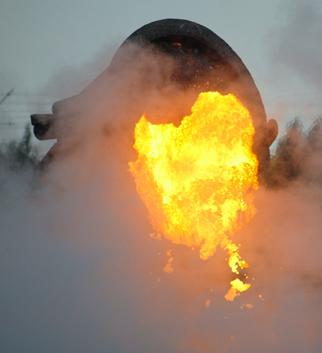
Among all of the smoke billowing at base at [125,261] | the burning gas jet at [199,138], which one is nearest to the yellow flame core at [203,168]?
the burning gas jet at [199,138]

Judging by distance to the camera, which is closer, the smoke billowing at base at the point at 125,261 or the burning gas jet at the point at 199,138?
the smoke billowing at base at the point at 125,261

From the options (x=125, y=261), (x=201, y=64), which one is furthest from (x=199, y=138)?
(x=125, y=261)

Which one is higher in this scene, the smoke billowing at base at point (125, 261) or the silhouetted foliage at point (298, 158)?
the silhouetted foliage at point (298, 158)

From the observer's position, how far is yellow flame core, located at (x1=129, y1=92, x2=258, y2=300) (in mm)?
7312

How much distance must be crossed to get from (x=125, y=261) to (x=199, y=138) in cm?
193

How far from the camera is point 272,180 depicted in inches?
321

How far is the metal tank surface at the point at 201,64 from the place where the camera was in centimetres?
710

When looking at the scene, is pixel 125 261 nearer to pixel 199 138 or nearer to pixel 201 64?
pixel 199 138

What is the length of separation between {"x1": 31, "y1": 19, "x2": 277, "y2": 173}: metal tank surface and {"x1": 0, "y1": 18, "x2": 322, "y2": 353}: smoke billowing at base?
99 mm

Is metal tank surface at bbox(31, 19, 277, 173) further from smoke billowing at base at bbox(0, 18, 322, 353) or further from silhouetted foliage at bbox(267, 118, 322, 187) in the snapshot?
silhouetted foliage at bbox(267, 118, 322, 187)

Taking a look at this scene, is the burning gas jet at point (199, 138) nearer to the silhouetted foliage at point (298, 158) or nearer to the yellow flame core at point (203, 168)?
the yellow flame core at point (203, 168)

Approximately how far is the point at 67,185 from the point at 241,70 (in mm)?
2148

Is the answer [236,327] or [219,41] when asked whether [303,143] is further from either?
[236,327]

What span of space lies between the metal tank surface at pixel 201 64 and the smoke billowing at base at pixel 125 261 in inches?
3.9
